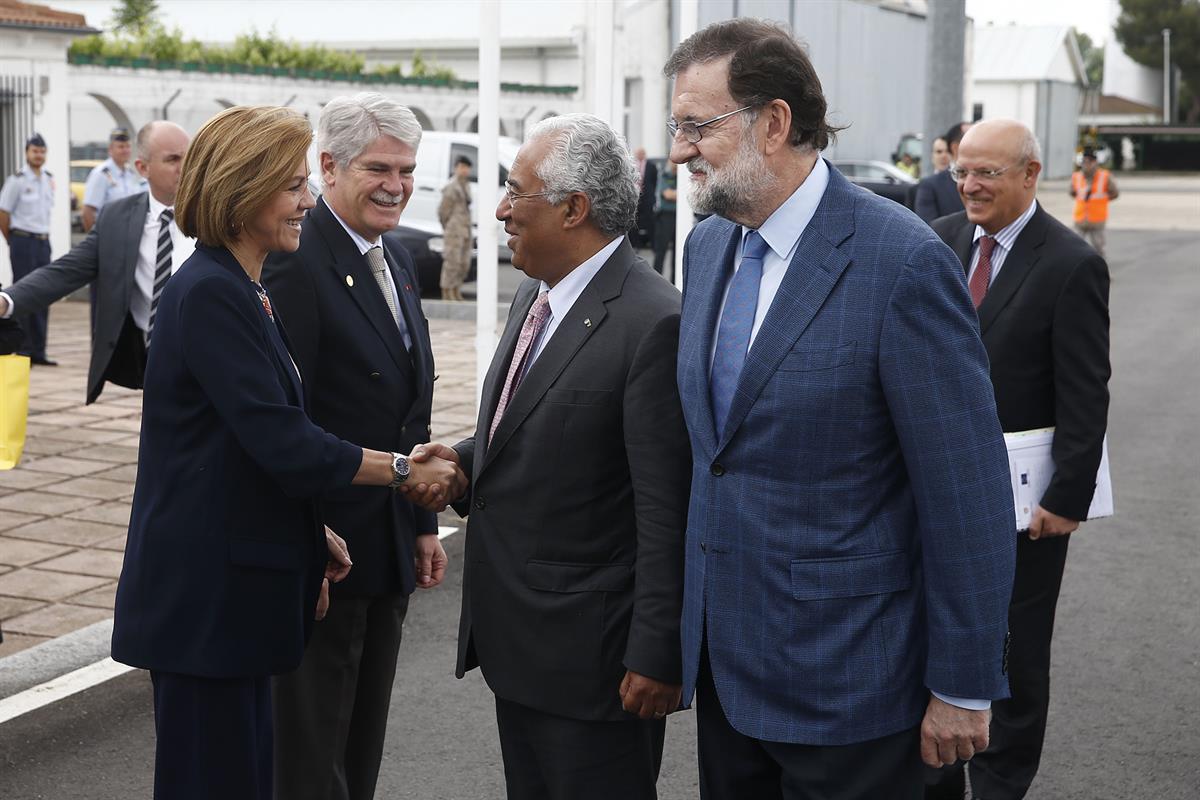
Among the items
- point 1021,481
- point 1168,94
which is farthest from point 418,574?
point 1168,94

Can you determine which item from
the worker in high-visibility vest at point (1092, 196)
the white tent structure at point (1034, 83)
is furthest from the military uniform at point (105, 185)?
the white tent structure at point (1034, 83)

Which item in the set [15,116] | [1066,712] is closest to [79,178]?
[15,116]

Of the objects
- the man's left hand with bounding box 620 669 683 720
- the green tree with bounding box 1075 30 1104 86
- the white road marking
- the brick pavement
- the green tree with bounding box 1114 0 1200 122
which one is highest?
the green tree with bounding box 1075 30 1104 86

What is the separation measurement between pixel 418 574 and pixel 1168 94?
94712 mm

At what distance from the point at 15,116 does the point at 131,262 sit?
1204 centimetres

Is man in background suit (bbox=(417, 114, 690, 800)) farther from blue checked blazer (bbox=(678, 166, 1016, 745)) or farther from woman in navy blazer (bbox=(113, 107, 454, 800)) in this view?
woman in navy blazer (bbox=(113, 107, 454, 800))

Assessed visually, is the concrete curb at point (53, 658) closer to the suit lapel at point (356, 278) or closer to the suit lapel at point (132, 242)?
the suit lapel at point (132, 242)

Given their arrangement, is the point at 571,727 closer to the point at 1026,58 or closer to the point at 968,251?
the point at 968,251

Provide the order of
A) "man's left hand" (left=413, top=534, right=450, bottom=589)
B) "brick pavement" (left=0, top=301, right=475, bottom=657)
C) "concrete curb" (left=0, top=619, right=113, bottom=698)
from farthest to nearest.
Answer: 1. "brick pavement" (left=0, top=301, right=475, bottom=657)
2. "concrete curb" (left=0, top=619, right=113, bottom=698)
3. "man's left hand" (left=413, top=534, right=450, bottom=589)

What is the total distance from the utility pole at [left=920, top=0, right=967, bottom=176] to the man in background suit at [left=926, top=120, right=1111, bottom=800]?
209 inches

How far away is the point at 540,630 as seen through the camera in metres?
3.03

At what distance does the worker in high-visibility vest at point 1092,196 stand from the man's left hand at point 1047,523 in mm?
18842

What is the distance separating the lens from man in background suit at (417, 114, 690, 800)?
292 centimetres

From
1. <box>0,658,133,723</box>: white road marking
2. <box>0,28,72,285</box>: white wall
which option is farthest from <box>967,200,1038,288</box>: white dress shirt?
<box>0,28,72,285</box>: white wall
